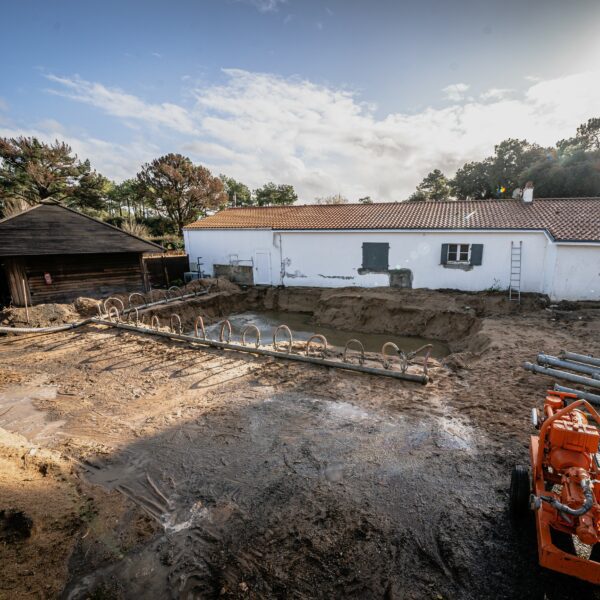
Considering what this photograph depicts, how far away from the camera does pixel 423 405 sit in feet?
20.9

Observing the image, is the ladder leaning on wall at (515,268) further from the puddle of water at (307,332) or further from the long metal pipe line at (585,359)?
the long metal pipe line at (585,359)

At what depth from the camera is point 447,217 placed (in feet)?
54.8

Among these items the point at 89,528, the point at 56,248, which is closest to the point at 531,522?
the point at 89,528

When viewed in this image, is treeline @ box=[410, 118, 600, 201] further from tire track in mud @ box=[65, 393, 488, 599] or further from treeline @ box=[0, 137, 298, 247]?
treeline @ box=[0, 137, 298, 247]

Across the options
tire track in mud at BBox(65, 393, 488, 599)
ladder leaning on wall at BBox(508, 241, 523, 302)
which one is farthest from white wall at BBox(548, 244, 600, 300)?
tire track in mud at BBox(65, 393, 488, 599)

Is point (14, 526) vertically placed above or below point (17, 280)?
below

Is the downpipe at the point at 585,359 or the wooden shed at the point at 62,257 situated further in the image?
the wooden shed at the point at 62,257

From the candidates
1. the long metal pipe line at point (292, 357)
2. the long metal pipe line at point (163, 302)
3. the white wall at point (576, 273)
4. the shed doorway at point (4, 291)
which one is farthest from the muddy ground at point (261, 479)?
the shed doorway at point (4, 291)

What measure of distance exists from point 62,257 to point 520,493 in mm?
17595

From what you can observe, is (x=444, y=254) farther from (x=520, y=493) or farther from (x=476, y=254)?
(x=520, y=493)

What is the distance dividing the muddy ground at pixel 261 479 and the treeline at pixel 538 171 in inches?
706

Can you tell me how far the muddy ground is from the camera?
3207 millimetres

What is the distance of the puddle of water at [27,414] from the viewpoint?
583 cm

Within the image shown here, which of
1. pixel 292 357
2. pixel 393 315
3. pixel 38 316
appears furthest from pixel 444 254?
pixel 38 316
